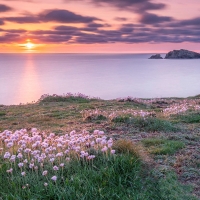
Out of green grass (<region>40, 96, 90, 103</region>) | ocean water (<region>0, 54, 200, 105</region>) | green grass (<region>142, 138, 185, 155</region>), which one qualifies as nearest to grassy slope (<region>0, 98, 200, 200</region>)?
green grass (<region>142, 138, 185, 155</region>)

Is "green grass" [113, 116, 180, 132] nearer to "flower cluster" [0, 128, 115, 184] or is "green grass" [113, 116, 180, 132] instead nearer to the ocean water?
"flower cluster" [0, 128, 115, 184]

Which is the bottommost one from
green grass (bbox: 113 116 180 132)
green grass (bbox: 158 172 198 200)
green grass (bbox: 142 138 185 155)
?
green grass (bbox: 158 172 198 200)

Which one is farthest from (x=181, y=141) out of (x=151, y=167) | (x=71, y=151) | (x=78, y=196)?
(x=78, y=196)

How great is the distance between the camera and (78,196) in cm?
445

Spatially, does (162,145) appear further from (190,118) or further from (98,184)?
(190,118)

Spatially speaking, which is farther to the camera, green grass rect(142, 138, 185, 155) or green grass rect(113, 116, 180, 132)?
green grass rect(113, 116, 180, 132)

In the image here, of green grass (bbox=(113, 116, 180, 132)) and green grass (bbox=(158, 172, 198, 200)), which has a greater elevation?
green grass (bbox=(113, 116, 180, 132))

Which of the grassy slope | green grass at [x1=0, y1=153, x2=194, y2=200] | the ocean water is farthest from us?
the ocean water

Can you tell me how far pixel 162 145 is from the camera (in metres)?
6.96

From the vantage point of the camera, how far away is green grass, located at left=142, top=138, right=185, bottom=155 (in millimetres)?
6445

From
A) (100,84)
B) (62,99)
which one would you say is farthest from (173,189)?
(100,84)

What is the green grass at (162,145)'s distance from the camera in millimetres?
6445

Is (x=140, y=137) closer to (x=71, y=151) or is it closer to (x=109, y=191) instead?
(x=71, y=151)

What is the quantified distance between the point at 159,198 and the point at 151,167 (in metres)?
1.00
